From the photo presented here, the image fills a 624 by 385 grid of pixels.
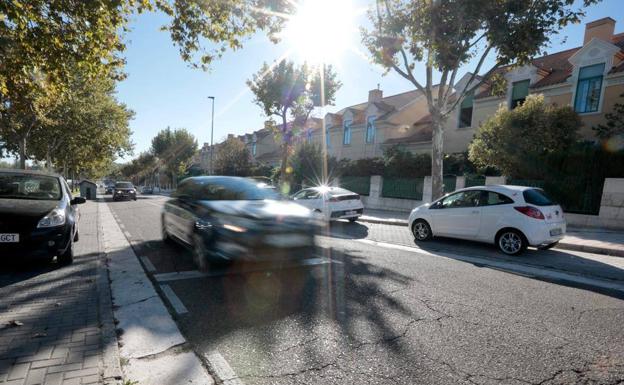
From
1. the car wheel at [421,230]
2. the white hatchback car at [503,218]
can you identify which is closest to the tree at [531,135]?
the white hatchback car at [503,218]

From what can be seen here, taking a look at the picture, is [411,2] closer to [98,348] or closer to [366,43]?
[366,43]

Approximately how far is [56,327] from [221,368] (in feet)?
6.25

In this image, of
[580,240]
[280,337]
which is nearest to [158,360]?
[280,337]

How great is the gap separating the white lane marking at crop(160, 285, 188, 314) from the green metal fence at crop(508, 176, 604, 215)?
13448 mm

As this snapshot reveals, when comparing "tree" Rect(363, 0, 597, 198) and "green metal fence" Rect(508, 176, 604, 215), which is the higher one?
"tree" Rect(363, 0, 597, 198)

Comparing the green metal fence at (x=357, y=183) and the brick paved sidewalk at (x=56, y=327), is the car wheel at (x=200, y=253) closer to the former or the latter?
the brick paved sidewalk at (x=56, y=327)

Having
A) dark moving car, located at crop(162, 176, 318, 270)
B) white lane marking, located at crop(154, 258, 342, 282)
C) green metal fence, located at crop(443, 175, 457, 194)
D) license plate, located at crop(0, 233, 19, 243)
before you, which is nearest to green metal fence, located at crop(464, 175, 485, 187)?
green metal fence, located at crop(443, 175, 457, 194)

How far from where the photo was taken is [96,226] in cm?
1085

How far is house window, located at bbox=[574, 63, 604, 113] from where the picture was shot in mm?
16484

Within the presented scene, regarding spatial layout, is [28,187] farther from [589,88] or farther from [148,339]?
[589,88]

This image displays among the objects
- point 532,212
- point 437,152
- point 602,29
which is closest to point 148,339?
point 532,212

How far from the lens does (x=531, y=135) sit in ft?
44.1

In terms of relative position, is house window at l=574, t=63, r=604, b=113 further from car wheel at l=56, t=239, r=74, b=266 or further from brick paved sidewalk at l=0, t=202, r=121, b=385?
car wheel at l=56, t=239, r=74, b=266

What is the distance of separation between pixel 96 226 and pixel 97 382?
9.90 m
